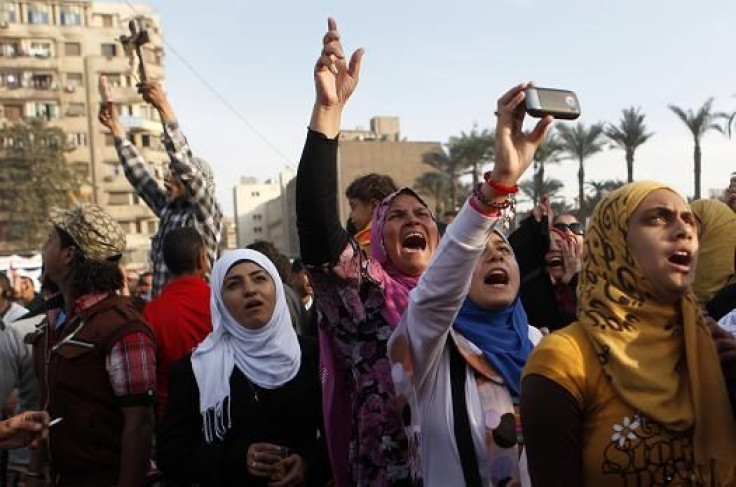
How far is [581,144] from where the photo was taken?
3020 centimetres

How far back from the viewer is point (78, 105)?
2183 inches

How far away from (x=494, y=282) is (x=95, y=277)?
179 centimetres

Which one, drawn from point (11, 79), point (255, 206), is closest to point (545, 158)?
point (11, 79)

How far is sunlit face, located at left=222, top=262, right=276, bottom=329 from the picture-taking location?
10.7 ft

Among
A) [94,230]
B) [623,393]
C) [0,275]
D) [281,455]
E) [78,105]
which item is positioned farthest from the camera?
[78,105]

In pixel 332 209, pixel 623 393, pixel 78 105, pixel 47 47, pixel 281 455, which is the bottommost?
pixel 281 455

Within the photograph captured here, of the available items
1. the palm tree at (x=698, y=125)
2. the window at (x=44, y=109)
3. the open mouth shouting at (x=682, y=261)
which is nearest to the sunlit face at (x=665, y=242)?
the open mouth shouting at (x=682, y=261)

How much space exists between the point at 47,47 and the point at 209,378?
59.2m

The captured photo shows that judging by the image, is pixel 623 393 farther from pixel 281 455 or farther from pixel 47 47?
pixel 47 47

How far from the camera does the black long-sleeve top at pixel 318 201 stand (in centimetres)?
221

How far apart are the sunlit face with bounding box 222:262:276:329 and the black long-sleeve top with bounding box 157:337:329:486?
254 millimetres

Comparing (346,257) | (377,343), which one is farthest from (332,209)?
(377,343)

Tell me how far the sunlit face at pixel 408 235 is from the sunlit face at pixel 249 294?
86 centimetres

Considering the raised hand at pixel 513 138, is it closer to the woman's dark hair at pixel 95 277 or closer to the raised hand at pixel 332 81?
the raised hand at pixel 332 81
